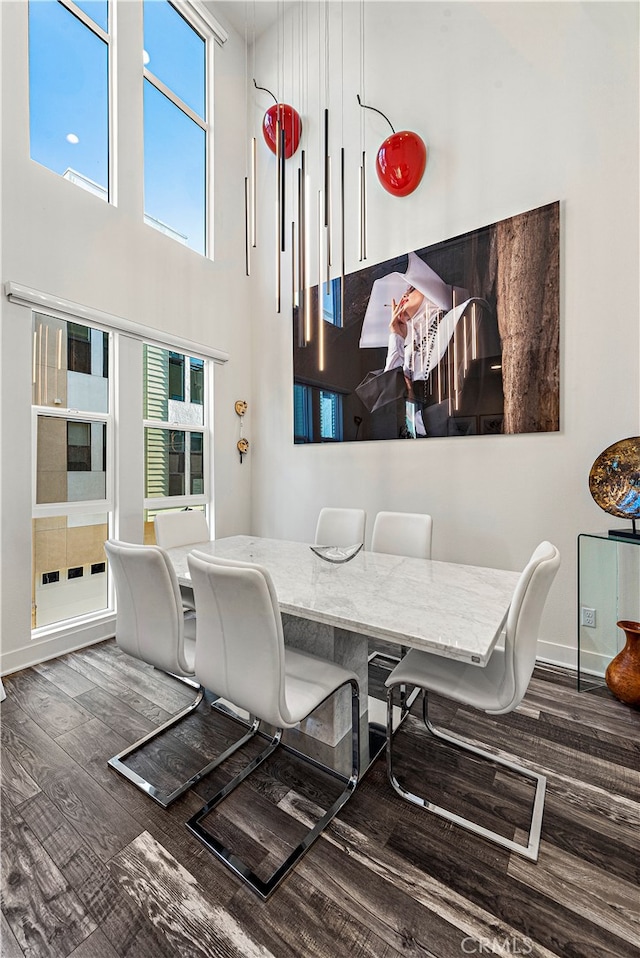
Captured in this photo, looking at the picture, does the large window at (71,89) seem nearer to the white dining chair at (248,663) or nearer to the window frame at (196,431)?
the window frame at (196,431)

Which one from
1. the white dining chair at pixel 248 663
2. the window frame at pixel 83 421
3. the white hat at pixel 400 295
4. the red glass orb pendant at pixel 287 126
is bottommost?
the white dining chair at pixel 248 663

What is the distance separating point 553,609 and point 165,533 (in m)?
2.47

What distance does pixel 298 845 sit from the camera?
129 centimetres

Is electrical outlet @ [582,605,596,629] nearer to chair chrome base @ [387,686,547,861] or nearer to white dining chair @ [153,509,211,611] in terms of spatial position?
chair chrome base @ [387,686,547,861]

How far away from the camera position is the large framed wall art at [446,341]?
2.48 meters

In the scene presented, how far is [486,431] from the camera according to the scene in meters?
2.69

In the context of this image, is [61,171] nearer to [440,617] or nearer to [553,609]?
[440,617]

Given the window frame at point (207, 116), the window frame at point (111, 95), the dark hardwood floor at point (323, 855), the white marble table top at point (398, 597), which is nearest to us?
the dark hardwood floor at point (323, 855)

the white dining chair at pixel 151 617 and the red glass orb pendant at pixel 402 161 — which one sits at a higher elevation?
the red glass orb pendant at pixel 402 161

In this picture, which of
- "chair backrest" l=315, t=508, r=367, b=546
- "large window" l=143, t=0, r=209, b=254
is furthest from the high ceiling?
"chair backrest" l=315, t=508, r=367, b=546

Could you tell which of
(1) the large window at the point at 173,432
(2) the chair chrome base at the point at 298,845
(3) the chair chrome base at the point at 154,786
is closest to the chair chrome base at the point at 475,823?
(2) the chair chrome base at the point at 298,845

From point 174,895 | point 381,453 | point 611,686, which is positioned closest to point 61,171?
point 381,453

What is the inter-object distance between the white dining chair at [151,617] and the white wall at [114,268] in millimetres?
1298

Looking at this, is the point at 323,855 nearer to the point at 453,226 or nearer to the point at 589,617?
the point at 589,617
